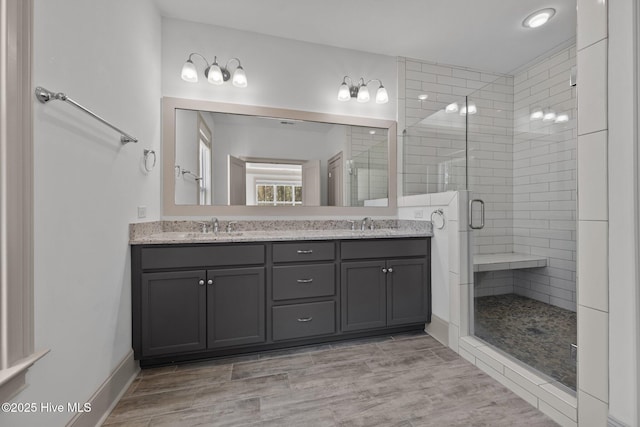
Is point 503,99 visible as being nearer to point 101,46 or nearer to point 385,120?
point 385,120

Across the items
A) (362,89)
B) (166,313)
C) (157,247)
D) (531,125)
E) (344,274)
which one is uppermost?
Result: (362,89)

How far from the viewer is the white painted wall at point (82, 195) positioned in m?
0.98

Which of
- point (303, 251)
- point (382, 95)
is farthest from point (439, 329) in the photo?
point (382, 95)

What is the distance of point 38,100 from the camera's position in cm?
95

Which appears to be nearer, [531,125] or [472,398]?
[472,398]

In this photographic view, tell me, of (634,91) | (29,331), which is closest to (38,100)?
(29,331)

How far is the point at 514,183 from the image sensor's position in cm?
257

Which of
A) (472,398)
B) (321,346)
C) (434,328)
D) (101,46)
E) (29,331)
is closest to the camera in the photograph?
(29,331)

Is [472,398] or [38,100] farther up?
[38,100]

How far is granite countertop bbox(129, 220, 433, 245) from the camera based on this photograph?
5.90 feet

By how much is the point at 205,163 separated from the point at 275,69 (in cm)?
109

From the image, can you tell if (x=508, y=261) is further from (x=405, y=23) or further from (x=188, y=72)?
(x=188, y=72)

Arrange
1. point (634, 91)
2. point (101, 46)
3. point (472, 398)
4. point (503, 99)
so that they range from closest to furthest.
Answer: point (634, 91)
point (101, 46)
point (472, 398)
point (503, 99)

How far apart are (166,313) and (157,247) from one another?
0.43 meters
